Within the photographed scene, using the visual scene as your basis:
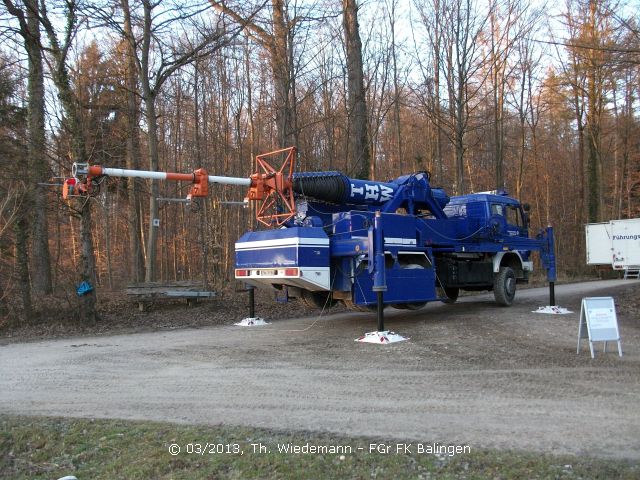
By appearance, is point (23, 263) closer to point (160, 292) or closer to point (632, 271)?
point (160, 292)

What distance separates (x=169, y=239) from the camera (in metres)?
35.3

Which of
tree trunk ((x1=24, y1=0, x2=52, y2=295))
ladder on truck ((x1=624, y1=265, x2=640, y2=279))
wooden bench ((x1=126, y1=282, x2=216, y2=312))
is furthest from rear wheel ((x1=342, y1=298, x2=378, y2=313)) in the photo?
ladder on truck ((x1=624, y1=265, x2=640, y2=279))

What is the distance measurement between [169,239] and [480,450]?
1290 inches

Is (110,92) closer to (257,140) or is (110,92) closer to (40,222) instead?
(40,222)

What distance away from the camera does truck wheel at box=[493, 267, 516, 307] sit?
15.0 meters

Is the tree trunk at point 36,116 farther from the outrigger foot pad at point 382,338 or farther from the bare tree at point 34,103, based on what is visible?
the outrigger foot pad at point 382,338

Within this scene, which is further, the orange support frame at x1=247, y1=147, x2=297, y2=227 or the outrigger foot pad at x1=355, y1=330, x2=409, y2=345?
the orange support frame at x1=247, y1=147, x2=297, y2=227

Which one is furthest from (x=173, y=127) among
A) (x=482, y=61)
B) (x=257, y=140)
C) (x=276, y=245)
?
(x=276, y=245)

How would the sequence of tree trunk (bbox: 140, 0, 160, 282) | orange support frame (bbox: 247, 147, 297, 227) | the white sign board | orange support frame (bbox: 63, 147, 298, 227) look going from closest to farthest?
1. the white sign board
2. orange support frame (bbox: 63, 147, 298, 227)
3. orange support frame (bbox: 247, 147, 297, 227)
4. tree trunk (bbox: 140, 0, 160, 282)

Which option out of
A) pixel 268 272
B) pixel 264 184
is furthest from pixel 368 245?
pixel 264 184

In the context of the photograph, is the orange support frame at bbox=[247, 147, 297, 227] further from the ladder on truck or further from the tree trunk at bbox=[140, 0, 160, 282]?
the ladder on truck

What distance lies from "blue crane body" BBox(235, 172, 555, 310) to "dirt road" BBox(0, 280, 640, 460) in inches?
41.0

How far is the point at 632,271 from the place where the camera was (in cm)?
2866

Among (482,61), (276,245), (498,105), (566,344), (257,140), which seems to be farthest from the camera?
(498,105)
